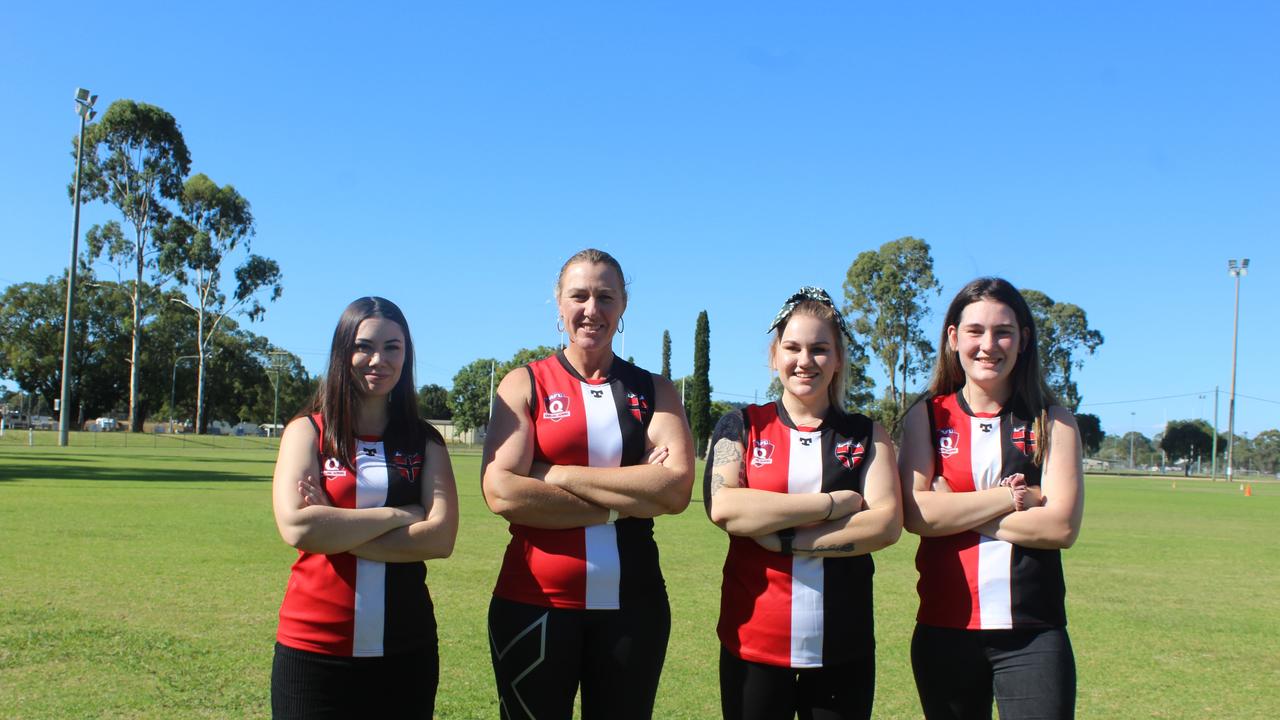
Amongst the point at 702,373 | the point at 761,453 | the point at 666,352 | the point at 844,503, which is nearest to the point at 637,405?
the point at 761,453

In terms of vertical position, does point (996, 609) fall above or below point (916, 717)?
above

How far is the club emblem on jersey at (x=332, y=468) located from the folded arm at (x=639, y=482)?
770 mm

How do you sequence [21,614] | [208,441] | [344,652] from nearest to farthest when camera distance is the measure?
1. [344,652]
2. [21,614]
3. [208,441]

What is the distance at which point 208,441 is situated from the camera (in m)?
62.9

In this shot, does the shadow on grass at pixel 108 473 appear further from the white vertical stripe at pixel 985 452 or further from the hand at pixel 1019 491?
the hand at pixel 1019 491

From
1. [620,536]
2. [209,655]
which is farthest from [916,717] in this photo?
[209,655]

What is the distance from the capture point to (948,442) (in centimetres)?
364

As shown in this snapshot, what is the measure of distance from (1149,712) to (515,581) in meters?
4.51

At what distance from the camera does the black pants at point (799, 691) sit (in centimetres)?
336

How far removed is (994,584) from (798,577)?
700 millimetres

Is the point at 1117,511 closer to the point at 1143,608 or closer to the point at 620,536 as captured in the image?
the point at 1143,608

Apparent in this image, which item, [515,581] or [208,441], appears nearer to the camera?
[515,581]

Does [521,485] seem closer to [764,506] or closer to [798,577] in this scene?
[764,506]

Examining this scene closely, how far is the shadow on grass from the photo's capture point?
2353 cm
